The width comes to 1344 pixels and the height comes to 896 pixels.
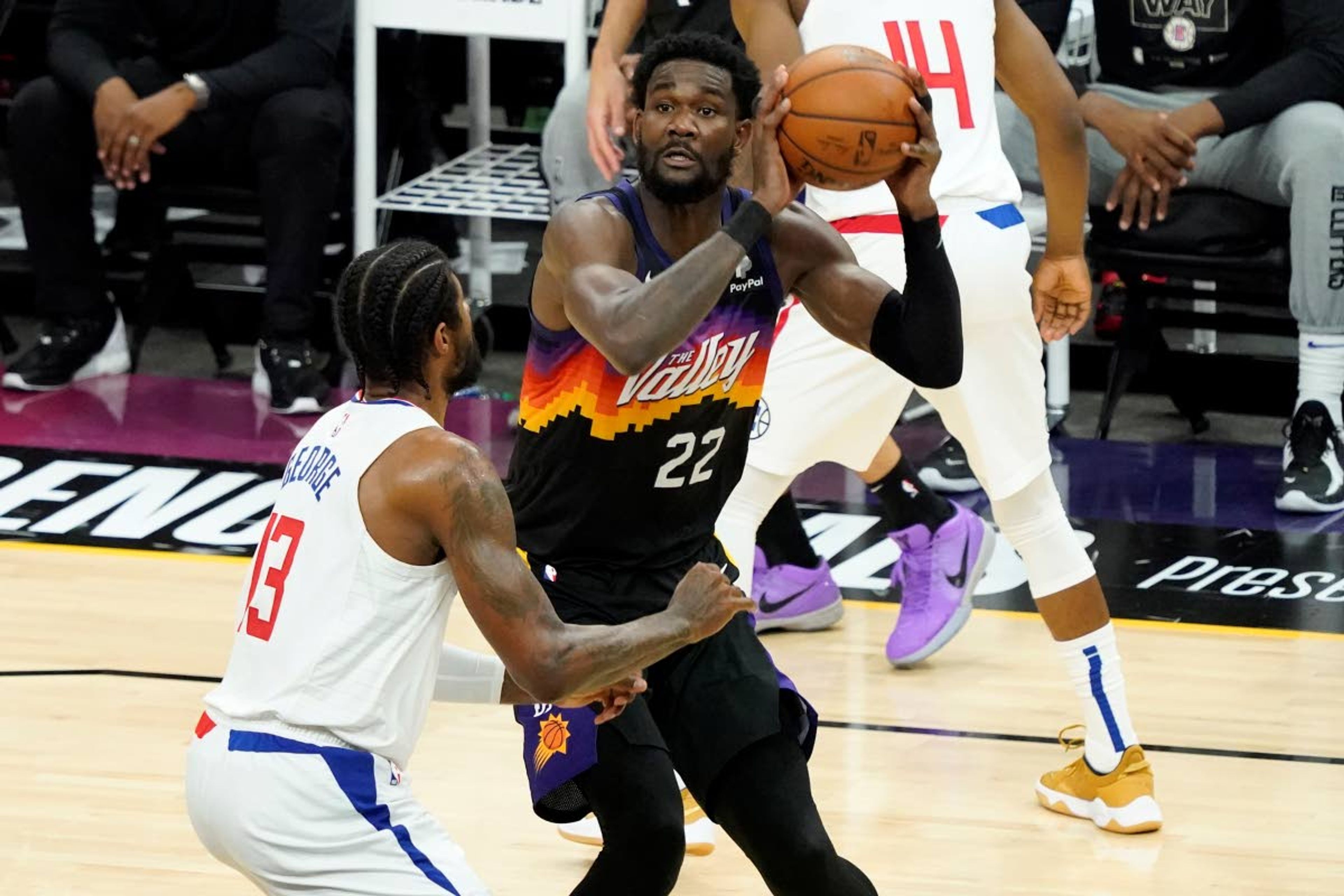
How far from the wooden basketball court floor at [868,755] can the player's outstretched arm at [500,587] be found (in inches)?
50.6

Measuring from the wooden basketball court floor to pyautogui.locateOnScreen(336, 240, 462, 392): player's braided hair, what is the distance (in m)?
1.47

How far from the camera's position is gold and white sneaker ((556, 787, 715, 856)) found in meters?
4.36

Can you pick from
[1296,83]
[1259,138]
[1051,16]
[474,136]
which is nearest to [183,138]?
[474,136]

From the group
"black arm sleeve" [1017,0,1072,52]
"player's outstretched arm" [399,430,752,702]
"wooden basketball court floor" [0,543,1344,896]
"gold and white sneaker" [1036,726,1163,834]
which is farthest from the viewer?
"black arm sleeve" [1017,0,1072,52]

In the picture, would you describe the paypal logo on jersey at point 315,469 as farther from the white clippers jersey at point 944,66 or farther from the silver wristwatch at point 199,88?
the silver wristwatch at point 199,88

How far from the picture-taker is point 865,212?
4.64m

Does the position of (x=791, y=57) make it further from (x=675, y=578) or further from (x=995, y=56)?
(x=675, y=578)

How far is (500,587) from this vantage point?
2922mm

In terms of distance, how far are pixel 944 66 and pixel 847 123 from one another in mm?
1269

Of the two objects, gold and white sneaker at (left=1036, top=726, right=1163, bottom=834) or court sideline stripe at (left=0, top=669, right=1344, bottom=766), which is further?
court sideline stripe at (left=0, top=669, right=1344, bottom=766)

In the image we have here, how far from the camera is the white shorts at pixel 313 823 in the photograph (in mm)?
2924

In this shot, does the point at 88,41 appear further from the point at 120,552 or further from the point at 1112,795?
the point at 1112,795

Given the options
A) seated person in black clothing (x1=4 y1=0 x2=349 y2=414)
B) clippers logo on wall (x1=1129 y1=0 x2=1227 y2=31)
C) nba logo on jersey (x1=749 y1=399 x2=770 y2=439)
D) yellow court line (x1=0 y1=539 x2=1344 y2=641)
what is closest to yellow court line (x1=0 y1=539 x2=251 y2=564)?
yellow court line (x1=0 y1=539 x2=1344 y2=641)

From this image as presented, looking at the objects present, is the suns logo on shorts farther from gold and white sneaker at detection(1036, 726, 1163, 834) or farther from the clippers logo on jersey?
gold and white sneaker at detection(1036, 726, 1163, 834)
